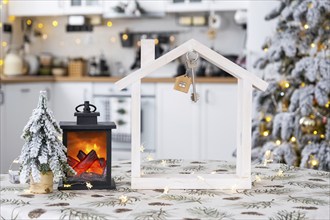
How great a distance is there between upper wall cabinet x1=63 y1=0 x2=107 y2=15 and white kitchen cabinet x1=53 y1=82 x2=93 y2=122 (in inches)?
28.3

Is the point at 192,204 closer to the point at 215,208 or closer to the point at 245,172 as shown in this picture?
the point at 215,208

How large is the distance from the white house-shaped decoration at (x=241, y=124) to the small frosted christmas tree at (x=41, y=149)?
223 mm

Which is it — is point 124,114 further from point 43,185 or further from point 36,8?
point 43,185

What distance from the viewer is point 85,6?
6.12 metres

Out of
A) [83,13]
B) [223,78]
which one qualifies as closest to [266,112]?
[223,78]

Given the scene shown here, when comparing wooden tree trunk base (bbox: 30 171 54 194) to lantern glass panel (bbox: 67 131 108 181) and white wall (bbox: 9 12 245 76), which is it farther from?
white wall (bbox: 9 12 245 76)

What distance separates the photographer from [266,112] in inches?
A: 177

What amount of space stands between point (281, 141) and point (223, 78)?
1385 millimetres

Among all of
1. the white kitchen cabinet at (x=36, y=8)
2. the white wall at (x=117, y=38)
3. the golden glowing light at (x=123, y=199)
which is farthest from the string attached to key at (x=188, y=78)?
the white kitchen cabinet at (x=36, y=8)

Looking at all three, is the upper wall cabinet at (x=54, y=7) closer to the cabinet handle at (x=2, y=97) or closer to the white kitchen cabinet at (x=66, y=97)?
the white kitchen cabinet at (x=66, y=97)

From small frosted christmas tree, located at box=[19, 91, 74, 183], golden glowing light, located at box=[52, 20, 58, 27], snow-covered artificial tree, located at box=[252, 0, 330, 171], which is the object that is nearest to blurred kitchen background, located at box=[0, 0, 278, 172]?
golden glowing light, located at box=[52, 20, 58, 27]

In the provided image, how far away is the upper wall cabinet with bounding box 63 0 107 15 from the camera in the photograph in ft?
20.0

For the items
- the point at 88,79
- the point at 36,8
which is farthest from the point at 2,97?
the point at 36,8

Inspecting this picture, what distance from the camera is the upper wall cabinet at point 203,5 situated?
5672 mm
